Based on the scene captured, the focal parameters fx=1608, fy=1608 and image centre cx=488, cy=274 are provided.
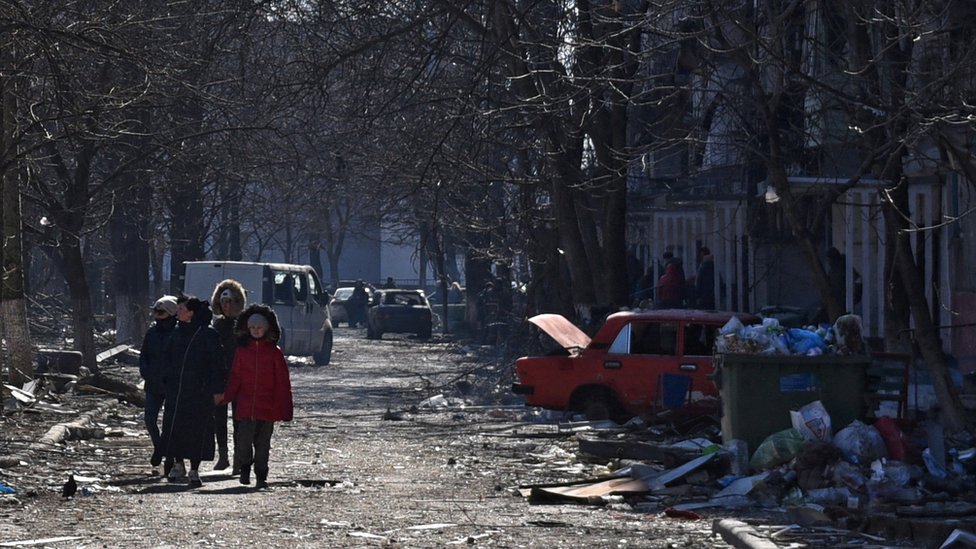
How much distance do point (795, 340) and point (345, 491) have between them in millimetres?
4184

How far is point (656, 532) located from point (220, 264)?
23.7 metres

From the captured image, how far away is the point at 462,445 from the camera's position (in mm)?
17344

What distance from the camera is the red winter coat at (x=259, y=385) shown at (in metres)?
13.0

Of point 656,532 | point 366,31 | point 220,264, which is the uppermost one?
point 366,31

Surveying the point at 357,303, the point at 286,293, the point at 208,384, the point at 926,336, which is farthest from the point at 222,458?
the point at 357,303

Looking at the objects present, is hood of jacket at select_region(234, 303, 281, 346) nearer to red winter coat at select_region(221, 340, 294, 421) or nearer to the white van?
red winter coat at select_region(221, 340, 294, 421)

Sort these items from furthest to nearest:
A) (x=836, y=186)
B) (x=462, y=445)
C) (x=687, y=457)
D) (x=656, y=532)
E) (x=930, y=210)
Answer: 1. (x=930, y=210)
2. (x=462, y=445)
3. (x=836, y=186)
4. (x=687, y=457)
5. (x=656, y=532)

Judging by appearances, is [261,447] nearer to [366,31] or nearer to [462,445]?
[462,445]

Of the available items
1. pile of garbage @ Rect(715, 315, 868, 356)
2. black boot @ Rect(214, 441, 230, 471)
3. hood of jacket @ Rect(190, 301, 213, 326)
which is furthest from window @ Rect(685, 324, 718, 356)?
hood of jacket @ Rect(190, 301, 213, 326)

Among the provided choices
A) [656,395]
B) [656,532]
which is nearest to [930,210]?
[656,395]

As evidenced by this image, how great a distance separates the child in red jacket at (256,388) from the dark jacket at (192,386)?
30cm

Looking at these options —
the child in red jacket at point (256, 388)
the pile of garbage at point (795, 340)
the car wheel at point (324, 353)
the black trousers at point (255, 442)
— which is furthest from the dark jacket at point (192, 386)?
the car wheel at point (324, 353)

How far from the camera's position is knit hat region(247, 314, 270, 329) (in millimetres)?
13008

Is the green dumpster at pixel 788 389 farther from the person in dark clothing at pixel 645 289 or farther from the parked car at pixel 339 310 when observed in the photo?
the parked car at pixel 339 310
